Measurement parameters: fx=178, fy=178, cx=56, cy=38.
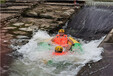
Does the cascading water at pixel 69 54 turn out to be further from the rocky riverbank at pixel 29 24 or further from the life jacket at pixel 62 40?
the life jacket at pixel 62 40

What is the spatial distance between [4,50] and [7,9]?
212 inches

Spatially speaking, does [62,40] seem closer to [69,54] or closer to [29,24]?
[69,54]

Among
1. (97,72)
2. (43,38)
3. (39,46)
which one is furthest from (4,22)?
(97,72)

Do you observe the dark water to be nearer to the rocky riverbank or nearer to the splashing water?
the rocky riverbank

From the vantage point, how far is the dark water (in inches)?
340

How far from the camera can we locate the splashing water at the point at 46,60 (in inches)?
211

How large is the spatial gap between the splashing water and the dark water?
174cm

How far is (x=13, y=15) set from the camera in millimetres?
10008

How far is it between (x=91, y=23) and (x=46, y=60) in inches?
175

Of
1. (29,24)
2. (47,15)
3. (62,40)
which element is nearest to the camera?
(62,40)

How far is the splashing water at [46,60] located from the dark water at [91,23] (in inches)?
68.6

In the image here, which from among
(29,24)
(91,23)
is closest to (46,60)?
(29,24)

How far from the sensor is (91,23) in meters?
9.47

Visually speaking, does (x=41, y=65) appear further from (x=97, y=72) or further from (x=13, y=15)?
(x=13, y=15)
